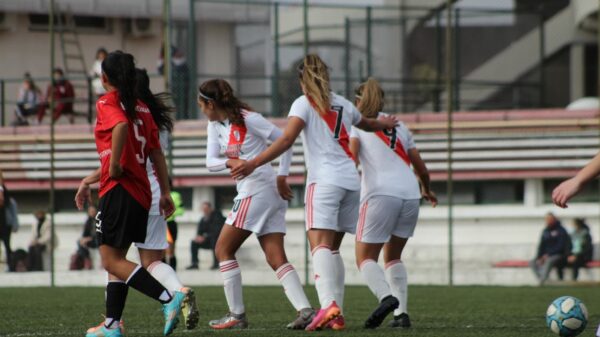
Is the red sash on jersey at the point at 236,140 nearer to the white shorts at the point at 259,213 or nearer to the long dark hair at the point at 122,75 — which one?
the white shorts at the point at 259,213

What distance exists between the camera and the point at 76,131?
24.7 meters

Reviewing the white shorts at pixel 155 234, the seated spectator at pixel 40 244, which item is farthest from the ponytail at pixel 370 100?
the seated spectator at pixel 40 244

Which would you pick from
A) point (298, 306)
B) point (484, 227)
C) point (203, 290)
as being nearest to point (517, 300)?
point (203, 290)

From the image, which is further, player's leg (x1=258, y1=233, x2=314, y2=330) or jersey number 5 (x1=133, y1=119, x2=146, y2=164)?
player's leg (x1=258, y1=233, x2=314, y2=330)

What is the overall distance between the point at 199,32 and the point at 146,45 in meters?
1.33

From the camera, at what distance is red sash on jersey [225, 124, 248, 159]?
9.09 meters

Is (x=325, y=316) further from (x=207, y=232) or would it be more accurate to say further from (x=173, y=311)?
(x=207, y=232)

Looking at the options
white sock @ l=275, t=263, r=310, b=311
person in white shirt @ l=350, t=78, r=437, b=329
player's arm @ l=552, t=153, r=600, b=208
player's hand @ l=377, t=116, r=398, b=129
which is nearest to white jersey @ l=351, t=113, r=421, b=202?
person in white shirt @ l=350, t=78, r=437, b=329

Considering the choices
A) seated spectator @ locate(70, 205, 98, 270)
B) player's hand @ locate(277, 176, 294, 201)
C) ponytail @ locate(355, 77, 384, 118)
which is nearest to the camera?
player's hand @ locate(277, 176, 294, 201)

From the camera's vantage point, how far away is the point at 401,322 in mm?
9266

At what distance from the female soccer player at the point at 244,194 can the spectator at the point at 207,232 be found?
1237 cm

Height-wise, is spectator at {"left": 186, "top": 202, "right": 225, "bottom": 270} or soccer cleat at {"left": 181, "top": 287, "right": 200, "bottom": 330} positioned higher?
soccer cleat at {"left": 181, "top": 287, "right": 200, "bottom": 330}

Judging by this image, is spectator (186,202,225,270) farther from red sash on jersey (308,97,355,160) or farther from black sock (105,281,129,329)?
black sock (105,281,129,329)

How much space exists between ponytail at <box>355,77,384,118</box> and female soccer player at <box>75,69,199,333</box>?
4.87 feet
